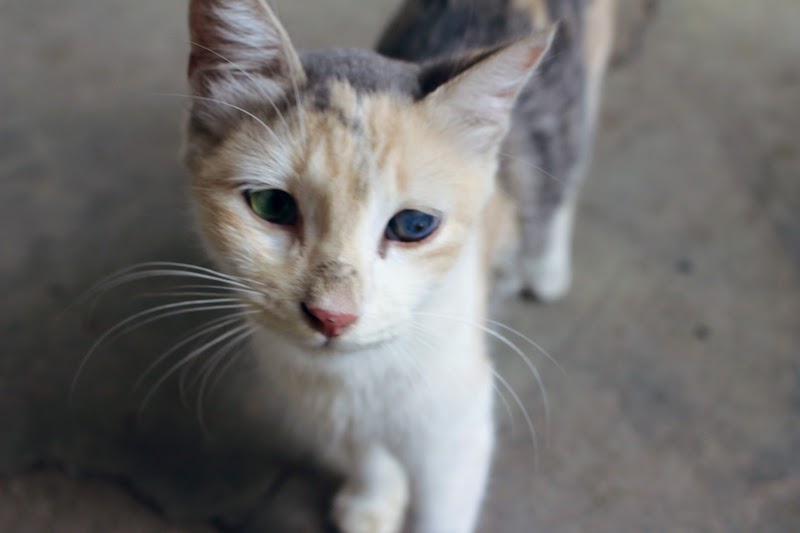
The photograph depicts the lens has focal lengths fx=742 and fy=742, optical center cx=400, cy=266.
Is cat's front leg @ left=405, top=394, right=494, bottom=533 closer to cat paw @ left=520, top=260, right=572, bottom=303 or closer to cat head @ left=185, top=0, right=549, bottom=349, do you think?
cat head @ left=185, top=0, right=549, bottom=349

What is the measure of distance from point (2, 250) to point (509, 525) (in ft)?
5.19

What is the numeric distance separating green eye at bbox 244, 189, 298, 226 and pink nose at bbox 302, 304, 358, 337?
146 millimetres

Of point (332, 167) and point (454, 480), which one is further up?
point (332, 167)

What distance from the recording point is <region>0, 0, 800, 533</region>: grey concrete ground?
1.74 metres

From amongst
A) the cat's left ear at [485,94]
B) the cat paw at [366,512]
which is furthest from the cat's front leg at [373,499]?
the cat's left ear at [485,94]

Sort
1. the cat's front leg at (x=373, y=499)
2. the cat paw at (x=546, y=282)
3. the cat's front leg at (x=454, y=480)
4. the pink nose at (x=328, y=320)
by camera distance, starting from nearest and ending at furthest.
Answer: the pink nose at (x=328, y=320) → the cat's front leg at (x=454, y=480) → the cat's front leg at (x=373, y=499) → the cat paw at (x=546, y=282)

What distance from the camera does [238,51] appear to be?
1099 millimetres

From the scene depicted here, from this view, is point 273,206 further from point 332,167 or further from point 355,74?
point 355,74

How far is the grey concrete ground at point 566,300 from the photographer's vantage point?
1.74 metres

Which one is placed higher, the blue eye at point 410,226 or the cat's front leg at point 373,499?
the blue eye at point 410,226

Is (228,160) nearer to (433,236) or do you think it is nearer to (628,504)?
(433,236)

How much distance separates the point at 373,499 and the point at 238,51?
3.41ft

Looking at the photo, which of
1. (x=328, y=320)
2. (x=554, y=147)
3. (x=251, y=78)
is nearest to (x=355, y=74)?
(x=251, y=78)

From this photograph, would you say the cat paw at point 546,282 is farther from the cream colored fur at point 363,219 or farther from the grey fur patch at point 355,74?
the grey fur patch at point 355,74
